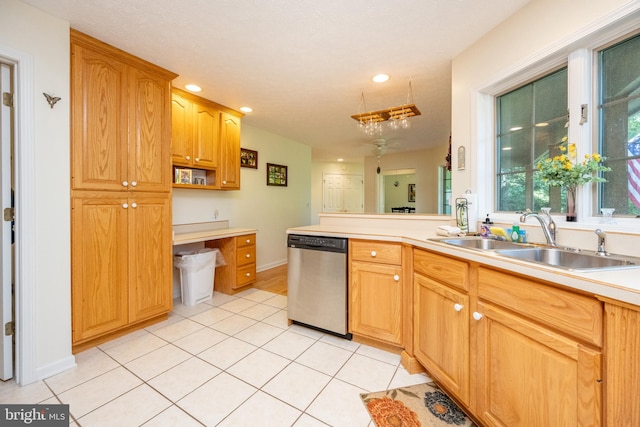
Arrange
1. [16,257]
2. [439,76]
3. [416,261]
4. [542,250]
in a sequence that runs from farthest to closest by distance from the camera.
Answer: [439,76] < [416,261] < [16,257] < [542,250]

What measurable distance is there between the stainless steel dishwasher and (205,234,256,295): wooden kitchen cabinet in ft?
3.80

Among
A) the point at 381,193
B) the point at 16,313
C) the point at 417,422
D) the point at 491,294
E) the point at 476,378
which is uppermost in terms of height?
the point at 381,193

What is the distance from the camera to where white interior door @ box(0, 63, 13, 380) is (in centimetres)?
161

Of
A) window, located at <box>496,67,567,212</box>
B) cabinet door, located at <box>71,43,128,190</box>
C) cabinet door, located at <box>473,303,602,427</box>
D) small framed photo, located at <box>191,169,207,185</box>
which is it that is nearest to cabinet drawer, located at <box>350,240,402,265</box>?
cabinet door, located at <box>473,303,602,427</box>

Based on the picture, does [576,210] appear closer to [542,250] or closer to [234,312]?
[542,250]

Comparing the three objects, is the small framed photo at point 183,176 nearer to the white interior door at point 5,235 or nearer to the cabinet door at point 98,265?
the cabinet door at point 98,265

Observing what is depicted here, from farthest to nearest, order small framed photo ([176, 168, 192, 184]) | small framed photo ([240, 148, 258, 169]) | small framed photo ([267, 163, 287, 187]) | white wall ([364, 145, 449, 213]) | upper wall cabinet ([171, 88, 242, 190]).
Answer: white wall ([364, 145, 449, 213]), small framed photo ([267, 163, 287, 187]), small framed photo ([240, 148, 258, 169]), small framed photo ([176, 168, 192, 184]), upper wall cabinet ([171, 88, 242, 190])

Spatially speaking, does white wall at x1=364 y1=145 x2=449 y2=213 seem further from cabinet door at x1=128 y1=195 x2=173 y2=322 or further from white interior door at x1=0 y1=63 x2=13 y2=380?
white interior door at x1=0 y1=63 x2=13 y2=380

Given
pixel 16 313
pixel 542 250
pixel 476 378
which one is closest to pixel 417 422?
pixel 476 378

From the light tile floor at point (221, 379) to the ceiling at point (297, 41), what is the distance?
2.34 metres

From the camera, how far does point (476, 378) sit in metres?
1.24

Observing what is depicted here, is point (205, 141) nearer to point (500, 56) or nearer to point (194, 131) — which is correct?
point (194, 131)

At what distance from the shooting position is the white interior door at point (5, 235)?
1.61 metres

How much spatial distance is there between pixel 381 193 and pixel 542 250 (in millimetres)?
5545
